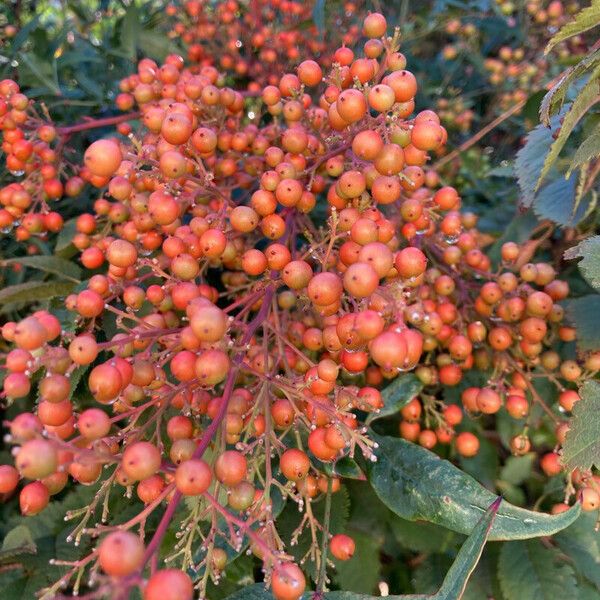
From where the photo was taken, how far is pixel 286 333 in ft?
4.05

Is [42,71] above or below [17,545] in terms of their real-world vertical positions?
above

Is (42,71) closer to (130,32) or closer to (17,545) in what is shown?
(130,32)

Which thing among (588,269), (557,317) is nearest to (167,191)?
(588,269)

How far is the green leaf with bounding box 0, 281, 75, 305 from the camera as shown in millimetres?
1461

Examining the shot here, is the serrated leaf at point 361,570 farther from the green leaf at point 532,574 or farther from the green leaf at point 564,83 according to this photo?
the green leaf at point 564,83

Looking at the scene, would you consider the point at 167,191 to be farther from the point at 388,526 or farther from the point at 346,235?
the point at 388,526

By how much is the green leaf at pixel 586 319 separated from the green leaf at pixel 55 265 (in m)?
1.34

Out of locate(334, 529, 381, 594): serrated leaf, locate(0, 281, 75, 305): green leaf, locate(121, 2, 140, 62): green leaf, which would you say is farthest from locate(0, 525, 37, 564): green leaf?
locate(121, 2, 140, 62): green leaf

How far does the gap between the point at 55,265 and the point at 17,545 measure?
714 mm

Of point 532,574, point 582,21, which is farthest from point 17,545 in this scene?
point 582,21

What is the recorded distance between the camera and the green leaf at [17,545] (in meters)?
1.22

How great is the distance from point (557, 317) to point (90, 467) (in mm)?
1150

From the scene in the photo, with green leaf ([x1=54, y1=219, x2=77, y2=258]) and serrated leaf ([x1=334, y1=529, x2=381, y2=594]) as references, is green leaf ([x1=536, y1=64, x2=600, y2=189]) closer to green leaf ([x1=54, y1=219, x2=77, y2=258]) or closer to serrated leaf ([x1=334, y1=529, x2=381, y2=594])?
serrated leaf ([x1=334, y1=529, x2=381, y2=594])

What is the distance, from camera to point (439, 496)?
1.04 meters
